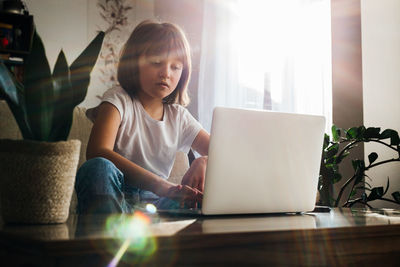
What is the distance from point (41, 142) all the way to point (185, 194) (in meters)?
0.42

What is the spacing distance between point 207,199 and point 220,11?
269 cm

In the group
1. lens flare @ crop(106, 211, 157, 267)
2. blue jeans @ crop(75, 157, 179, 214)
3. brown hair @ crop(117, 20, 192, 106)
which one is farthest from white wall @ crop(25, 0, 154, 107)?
lens flare @ crop(106, 211, 157, 267)

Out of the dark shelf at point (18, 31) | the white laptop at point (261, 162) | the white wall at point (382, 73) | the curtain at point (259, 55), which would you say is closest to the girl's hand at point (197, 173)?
the white laptop at point (261, 162)

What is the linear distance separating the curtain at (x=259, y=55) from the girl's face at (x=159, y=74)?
184 cm

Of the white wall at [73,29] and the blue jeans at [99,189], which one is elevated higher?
the white wall at [73,29]

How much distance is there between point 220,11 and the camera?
3.46m

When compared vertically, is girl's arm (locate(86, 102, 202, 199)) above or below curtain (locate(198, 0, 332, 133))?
below

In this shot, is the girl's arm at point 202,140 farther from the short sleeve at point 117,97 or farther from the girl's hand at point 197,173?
the girl's hand at point 197,173

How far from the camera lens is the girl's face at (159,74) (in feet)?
5.08

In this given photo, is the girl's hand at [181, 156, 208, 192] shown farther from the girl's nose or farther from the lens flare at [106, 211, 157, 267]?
the lens flare at [106, 211, 157, 267]

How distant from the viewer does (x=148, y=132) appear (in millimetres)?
1607

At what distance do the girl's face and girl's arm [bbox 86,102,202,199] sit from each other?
16 cm

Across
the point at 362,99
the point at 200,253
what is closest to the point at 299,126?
the point at 200,253

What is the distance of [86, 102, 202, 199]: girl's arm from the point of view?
45.5 inches
